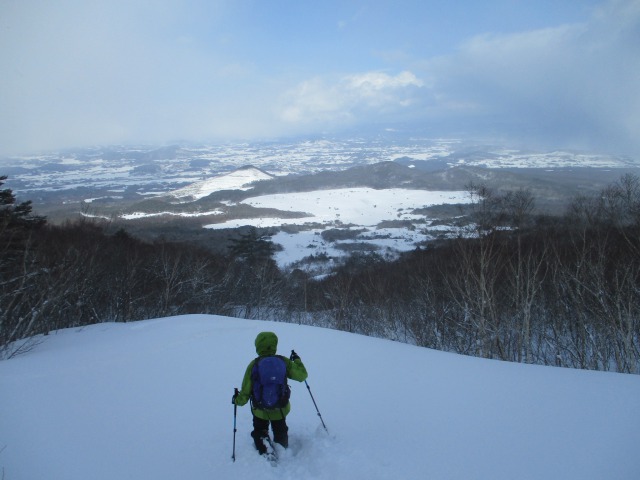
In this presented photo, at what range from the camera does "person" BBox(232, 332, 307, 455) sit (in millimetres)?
3994

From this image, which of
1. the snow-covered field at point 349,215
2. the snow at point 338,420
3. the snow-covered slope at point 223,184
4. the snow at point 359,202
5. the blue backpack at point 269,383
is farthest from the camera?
the snow-covered slope at point 223,184

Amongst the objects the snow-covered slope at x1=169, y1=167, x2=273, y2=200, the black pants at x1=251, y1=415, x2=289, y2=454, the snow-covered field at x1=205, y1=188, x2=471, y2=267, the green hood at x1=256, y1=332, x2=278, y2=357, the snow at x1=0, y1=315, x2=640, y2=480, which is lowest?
the snow-covered field at x1=205, y1=188, x2=471, y2=267

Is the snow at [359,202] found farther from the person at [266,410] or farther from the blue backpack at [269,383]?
the blue backpack at [269,383]

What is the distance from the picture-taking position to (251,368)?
160 inches

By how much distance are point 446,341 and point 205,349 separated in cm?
1295

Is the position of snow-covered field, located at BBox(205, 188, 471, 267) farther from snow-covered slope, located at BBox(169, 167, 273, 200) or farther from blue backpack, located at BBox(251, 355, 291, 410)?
blue backpack, located at BBox(251, 355, 291, 410)

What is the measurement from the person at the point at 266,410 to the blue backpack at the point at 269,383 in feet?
0.20

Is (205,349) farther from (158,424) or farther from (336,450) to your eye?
(336,450)

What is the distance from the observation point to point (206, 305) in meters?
22.5

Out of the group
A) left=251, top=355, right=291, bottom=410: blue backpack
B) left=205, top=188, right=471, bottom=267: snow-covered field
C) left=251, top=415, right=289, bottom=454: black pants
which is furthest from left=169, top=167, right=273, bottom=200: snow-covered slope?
left=251, top=355, right=291, bottom=410: blue backpack

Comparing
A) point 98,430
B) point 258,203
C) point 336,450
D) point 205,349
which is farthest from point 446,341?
point 258,203

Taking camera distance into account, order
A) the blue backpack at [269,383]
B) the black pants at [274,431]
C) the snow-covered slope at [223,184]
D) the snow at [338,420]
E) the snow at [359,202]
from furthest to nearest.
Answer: the snow-covered slope at [223,184] → the snow at [359,202] → the black pants at [274,431] → the blue backpack at [269,383] → the snow at [338,420]

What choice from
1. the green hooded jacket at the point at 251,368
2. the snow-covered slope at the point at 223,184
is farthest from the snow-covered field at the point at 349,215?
the green hooded jacket at the point at 251,368

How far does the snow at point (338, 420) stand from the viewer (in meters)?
3.82
